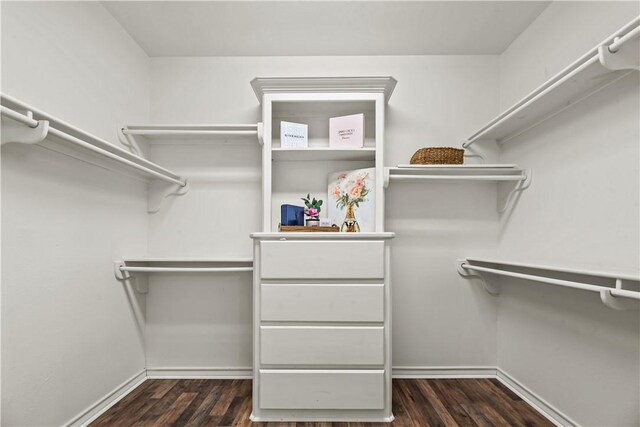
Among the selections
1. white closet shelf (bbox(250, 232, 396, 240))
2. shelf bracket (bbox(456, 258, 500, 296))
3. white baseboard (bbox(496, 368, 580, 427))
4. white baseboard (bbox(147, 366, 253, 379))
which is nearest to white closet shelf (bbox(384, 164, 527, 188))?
white closet shelf (bbox(250, 232, 396, 240))

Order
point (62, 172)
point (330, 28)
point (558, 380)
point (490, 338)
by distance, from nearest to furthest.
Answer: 1. point (62, 172)
2. point (558, 380)
3. point (330, 28)
4. point (490, 338)

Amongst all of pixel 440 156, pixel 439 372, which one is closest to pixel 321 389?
pixel 439 372

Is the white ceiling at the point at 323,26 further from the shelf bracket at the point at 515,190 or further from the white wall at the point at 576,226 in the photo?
the shelf bracket at the point at 515,190

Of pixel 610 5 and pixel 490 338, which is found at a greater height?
pixel 610 5

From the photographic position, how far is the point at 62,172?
1.65m

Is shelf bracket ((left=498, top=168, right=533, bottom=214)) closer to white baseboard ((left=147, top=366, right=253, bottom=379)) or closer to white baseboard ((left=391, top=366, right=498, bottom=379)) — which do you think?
white baseboard ((left=391, top=366, right=498, bottom=379))

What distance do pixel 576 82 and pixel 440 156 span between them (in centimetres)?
78

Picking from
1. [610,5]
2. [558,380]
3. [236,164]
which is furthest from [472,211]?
[236,164]

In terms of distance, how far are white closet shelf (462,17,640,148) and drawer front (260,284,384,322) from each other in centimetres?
125

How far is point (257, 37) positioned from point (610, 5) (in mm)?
1868

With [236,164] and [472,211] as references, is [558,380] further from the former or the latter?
[236,164]

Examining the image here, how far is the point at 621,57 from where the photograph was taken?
51.1 inches

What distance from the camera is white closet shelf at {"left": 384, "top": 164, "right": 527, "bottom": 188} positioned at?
2.13 m

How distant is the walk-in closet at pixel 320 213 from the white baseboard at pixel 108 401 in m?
0.02
